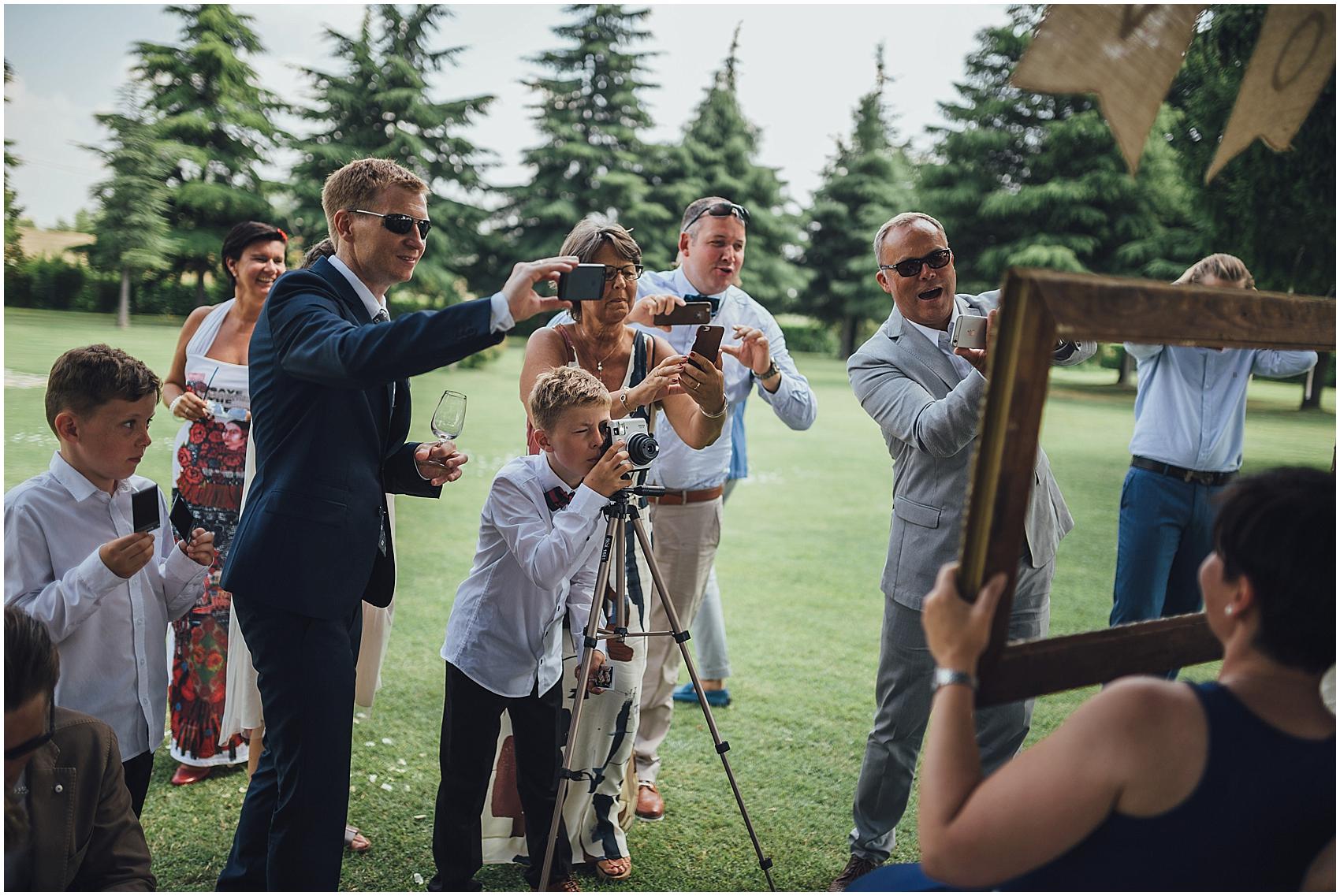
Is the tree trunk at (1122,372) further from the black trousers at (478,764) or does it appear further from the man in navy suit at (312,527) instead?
the black trousers at (478,764)

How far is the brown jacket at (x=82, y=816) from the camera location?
6.72ft

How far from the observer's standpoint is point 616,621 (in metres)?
3.25

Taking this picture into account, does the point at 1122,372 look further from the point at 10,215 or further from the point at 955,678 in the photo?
the point at 10,215

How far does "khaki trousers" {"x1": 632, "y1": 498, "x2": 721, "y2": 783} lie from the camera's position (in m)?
4.19

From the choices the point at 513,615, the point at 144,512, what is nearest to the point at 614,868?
the point at 513,615

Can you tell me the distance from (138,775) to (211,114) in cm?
2610

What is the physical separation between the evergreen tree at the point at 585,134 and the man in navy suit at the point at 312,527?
1172 inches

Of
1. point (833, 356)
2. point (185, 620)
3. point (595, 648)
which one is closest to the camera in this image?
point (595, 648)

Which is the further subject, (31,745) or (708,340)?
(708,340)

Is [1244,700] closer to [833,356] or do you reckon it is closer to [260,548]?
[260,548]

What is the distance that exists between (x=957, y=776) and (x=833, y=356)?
4292cm

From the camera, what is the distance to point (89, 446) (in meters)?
2.81

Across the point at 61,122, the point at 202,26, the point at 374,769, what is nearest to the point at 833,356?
the point at 202,26

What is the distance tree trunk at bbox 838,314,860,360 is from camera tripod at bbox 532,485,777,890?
40026mm
